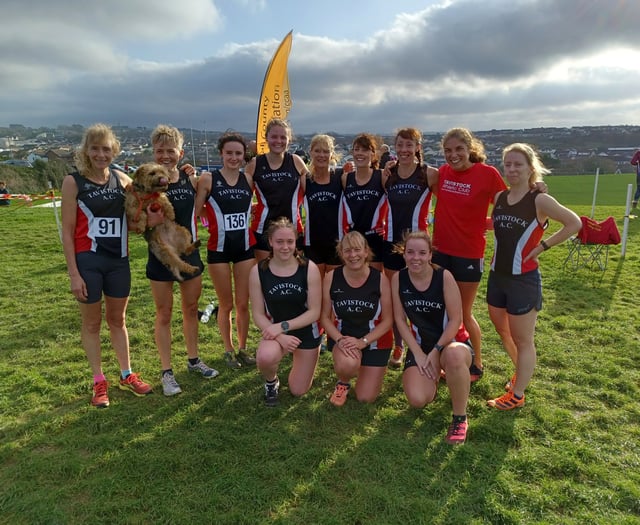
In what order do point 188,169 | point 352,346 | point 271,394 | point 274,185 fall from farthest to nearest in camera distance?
point 274,185
point 188,169
point 271,394
point 352,346

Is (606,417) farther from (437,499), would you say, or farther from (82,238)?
(82,238)

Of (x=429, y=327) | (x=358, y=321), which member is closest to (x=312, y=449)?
(x=358, y=321)

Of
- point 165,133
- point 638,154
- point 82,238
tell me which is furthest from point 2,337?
point 638,154

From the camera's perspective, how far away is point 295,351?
3633mm

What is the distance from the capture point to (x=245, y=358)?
168 inches

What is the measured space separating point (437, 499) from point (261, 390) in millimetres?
1771

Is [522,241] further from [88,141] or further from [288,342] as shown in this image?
[88,141]

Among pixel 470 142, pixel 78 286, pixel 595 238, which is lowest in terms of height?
pixel 595 238

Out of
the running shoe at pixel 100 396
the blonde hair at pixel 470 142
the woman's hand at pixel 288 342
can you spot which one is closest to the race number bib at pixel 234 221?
the woman's hand at pixel 288 342

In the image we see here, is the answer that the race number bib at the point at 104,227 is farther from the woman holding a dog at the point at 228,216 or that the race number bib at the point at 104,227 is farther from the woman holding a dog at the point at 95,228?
the woman holding a dog at the point at 228,216

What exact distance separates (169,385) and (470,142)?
3.31 meters

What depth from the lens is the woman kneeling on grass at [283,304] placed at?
11.3 ft

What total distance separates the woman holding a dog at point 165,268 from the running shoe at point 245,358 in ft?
2.26

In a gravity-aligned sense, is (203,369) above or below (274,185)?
below
